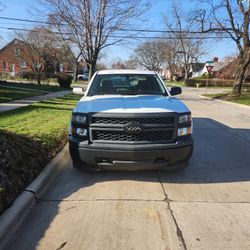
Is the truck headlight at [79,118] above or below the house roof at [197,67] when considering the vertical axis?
below

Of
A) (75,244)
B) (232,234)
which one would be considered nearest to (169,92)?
(232,234)

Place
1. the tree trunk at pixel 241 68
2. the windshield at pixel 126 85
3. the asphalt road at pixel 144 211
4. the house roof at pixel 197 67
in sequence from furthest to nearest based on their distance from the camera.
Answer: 1. the house roof at pixel 197 67
2. the tree trunk at pixel 241 68
3. the windshield at pixel 126 85
4. the asphalt road at pixel 144 211

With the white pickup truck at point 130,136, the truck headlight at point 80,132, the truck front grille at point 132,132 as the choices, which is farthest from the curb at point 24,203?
the truck front grille at point 132,132

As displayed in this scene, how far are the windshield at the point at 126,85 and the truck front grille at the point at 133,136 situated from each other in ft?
5.25

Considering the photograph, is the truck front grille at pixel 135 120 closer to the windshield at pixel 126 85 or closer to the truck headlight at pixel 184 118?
the truck headlight at pixel 184 118

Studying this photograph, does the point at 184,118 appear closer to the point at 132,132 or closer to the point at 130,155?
the point at 132,132

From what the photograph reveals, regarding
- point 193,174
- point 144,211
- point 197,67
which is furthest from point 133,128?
point 197,67

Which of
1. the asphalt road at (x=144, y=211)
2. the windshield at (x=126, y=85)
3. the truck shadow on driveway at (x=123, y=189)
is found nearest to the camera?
the asphalt road at (x=144, y=211)

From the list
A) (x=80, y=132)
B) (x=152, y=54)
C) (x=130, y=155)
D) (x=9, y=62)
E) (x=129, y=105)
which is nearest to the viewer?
(x=130, y=155)

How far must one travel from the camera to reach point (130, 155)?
4566 millimetres

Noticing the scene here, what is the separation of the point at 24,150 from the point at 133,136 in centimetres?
191

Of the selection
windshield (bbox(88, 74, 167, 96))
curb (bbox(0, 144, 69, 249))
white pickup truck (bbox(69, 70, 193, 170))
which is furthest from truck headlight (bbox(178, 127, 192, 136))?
curb (bbox(0, 144, 69, 249))

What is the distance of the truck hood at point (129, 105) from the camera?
476 centimetres

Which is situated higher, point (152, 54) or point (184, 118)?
point (152, 54)
